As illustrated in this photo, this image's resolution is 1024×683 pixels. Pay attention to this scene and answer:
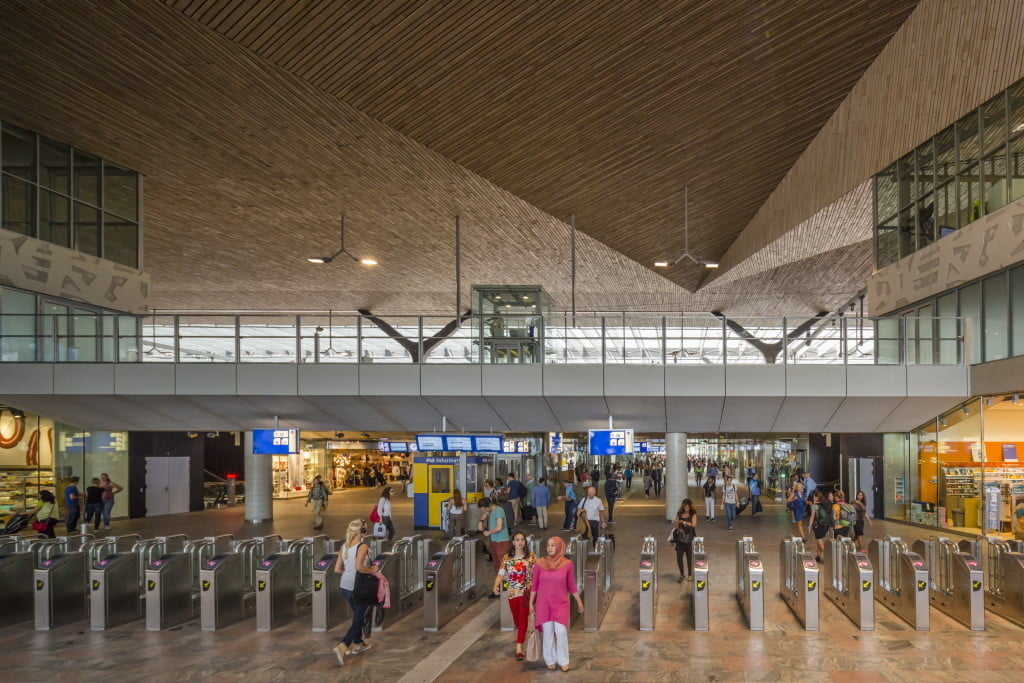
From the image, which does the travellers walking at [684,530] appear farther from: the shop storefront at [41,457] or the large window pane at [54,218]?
the shop storefront at [41,457]

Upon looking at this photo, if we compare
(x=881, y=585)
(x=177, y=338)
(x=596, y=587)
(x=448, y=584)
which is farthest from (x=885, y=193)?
(x=177, y=338)

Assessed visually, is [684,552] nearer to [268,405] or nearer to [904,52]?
[268,405]

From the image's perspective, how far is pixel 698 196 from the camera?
19984mm

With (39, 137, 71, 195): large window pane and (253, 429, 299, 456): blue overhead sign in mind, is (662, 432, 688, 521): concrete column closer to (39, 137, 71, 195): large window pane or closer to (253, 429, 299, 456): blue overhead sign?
(253, 429, 299, 456): blue overhead sign

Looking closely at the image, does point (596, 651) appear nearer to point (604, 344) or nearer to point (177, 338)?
point (604, 344)

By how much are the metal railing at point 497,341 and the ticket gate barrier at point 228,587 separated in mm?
5433

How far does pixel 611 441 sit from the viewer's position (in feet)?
56.4

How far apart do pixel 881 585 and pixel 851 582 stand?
170cm

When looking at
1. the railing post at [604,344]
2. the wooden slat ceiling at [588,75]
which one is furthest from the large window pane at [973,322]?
the railing post at [604,344]

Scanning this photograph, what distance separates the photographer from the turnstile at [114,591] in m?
10.5

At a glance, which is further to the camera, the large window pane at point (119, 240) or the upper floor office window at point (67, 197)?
the large window pane at point (119, 240)

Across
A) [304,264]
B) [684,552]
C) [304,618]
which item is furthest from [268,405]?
[304,264]

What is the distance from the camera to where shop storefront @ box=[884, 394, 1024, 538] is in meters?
17.2

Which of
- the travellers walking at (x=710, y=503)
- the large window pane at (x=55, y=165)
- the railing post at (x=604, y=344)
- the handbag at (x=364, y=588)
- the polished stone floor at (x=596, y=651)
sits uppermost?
the large window pane at (x=55, y=165)
